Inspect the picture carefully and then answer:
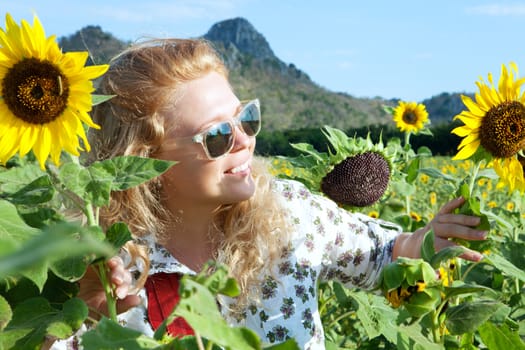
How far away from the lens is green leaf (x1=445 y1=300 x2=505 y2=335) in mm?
839

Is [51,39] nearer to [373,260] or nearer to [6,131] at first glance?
[6,131]

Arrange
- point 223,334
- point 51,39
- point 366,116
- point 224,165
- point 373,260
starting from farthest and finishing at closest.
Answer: point 366,116 → point 373,260 → point 224,165 → point 51,39 → point 223,334

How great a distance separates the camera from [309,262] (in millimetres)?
1307

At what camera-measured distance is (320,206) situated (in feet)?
4.51

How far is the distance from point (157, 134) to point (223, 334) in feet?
2.70

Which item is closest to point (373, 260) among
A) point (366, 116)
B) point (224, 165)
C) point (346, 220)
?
point (346, 220)

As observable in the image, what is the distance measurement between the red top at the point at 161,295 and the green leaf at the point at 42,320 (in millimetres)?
432

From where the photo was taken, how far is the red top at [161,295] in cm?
112

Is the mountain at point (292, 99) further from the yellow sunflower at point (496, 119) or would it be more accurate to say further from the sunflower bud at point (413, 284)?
the sunflower bud at point (413, 284)

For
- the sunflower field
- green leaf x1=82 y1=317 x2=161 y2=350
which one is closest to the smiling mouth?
the sunflower field

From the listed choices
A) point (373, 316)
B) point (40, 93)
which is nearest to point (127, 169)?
point (40, 93)

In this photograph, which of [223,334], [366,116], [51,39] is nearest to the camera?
[223,334]

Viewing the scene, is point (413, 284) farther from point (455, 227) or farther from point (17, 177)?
point (17, 177)

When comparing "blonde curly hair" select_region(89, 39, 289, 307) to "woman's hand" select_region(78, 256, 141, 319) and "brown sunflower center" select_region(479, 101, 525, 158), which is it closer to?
"woman's hand" select_region(78, 256, 141, 319)
